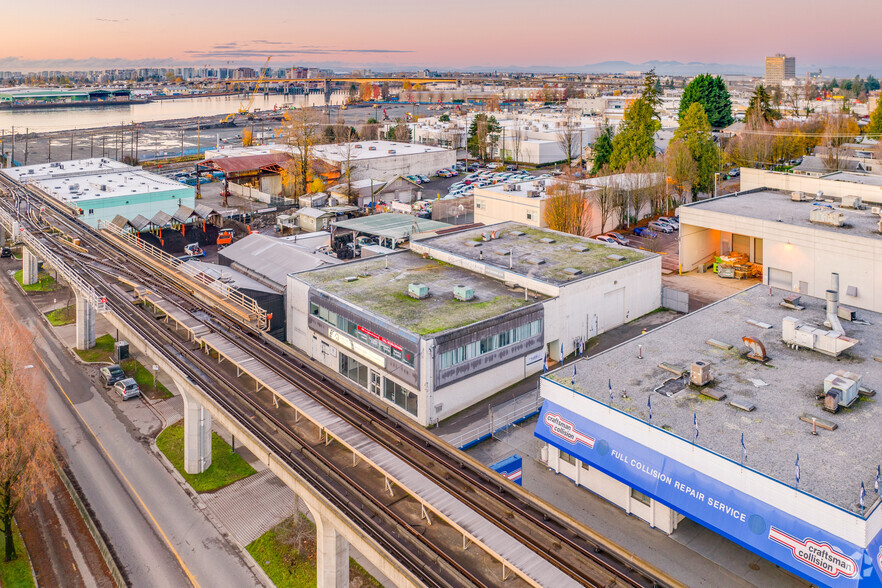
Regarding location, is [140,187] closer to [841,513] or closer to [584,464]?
[584,464]

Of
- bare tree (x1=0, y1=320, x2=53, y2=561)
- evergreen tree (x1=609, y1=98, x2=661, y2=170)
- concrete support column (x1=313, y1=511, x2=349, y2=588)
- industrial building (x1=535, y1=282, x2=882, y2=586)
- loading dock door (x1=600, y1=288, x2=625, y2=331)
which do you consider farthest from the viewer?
evergreen tree (x1=609, y1=98, x2=661, y2=170)

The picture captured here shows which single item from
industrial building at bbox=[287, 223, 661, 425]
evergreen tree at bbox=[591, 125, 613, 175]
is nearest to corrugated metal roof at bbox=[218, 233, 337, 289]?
industrial building at bbox=[287, 223, 661, 425]

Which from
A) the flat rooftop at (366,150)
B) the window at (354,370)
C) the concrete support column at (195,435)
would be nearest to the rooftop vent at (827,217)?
the window at (354,370)

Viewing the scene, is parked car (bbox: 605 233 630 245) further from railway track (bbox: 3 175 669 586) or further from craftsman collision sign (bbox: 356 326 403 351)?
railway track (bbox: 3 175 669 586)

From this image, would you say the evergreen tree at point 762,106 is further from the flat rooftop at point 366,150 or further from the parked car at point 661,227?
the flat rooftop at point 366,150

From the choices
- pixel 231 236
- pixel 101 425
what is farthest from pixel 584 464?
pixel 231 236
